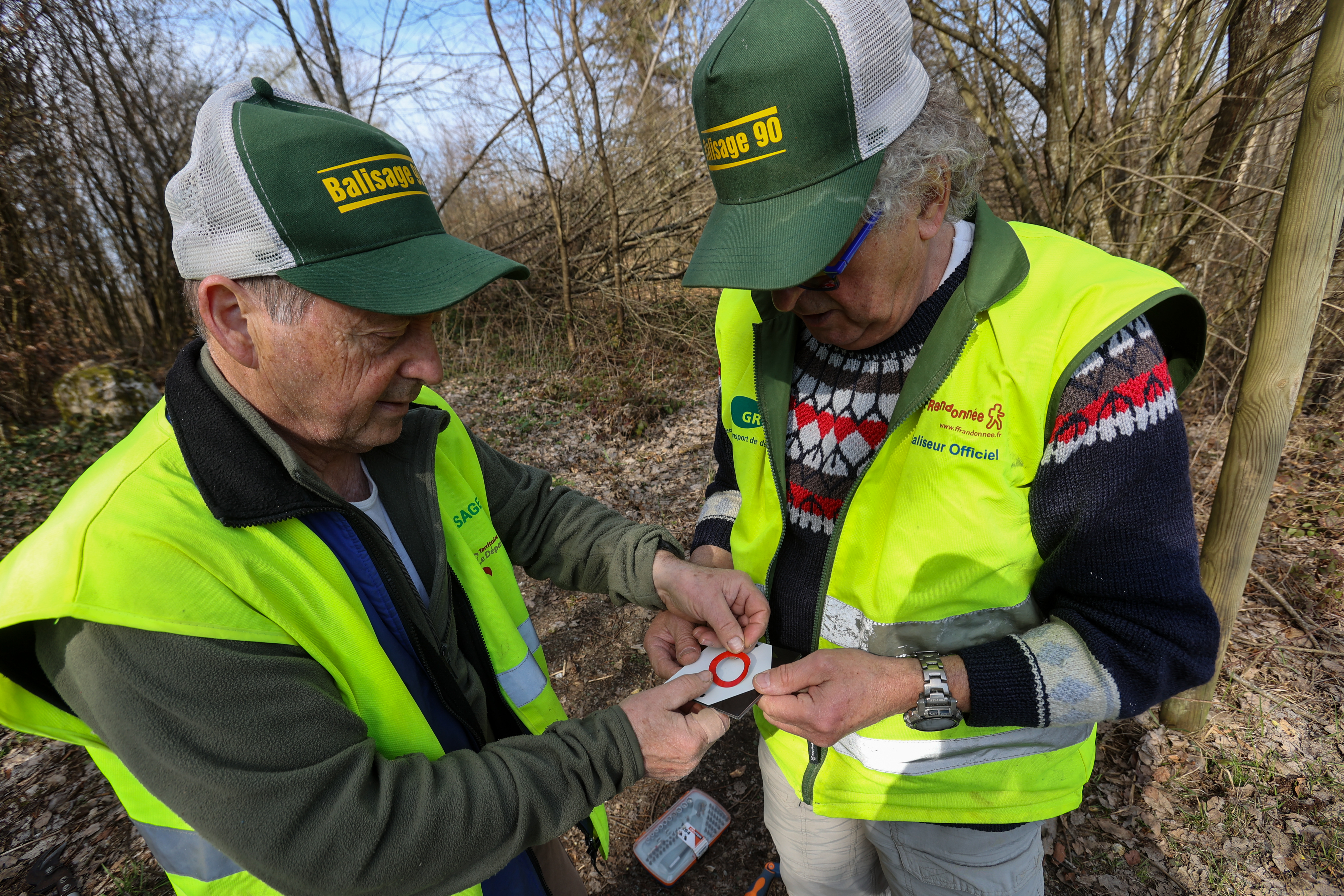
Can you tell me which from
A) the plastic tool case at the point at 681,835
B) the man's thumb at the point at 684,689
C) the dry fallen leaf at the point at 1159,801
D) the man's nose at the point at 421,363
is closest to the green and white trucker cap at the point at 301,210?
the man's nose at the point at 421,363

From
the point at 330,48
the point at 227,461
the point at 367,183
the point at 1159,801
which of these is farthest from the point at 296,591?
the point at 330,48

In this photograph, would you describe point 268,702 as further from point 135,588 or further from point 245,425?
point 245,425

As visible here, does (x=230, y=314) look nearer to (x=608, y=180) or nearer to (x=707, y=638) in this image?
(x=707, y=638)

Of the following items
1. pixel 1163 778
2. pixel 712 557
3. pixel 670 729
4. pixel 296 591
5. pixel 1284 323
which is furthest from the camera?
pixel 1163 778

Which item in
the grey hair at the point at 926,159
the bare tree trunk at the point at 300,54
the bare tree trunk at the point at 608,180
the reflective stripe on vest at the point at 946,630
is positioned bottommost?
the reflective stripe on vest at the point at 946,630

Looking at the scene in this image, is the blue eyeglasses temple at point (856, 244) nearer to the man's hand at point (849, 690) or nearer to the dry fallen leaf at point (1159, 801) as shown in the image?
the man's hand at point (849, 690)

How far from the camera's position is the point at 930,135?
1.47 metres

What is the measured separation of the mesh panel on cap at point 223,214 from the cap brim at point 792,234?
0.89m

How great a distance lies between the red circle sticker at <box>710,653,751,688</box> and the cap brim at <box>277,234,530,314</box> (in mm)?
1225

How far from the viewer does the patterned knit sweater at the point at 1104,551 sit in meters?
1.29

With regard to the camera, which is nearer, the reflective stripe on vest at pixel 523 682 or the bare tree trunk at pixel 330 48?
the reflective stripe on vest at pixel 523 682

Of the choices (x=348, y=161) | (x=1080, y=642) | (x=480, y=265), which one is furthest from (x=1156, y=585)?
(x=348, y=161)

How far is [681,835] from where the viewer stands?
296 cm

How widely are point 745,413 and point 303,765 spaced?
140 cm
